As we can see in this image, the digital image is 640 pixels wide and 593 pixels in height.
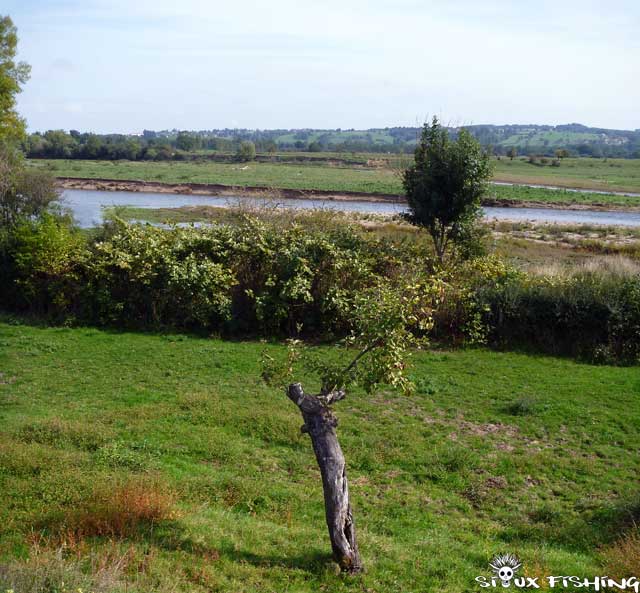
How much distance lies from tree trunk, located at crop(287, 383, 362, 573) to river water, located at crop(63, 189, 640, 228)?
48.3 m

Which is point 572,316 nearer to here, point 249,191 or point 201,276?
point 201,276

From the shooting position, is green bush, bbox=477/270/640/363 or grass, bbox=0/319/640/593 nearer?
grass, bbox=0/319/640/593

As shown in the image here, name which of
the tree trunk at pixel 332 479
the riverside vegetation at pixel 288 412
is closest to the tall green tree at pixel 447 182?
the riverside vegetation at pixel 288 412

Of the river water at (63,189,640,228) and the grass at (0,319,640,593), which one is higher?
the river water at (63,189,640,228)

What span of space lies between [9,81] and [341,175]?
69.6 m

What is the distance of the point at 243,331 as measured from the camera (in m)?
17.3

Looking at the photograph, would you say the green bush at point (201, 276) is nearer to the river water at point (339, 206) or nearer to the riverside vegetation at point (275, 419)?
the riverside vegetation at point (275, 419)

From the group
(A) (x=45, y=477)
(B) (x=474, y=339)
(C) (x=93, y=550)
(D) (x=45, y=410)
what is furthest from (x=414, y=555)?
(B) (x=474, y=339)

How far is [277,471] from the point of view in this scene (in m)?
9.61

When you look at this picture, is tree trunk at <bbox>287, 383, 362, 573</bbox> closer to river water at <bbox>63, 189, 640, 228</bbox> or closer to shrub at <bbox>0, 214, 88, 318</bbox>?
shrub at <bbox>0, 214, 88, 318</bbox>

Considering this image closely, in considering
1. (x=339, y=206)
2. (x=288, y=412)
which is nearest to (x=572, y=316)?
(x=288, y=412)

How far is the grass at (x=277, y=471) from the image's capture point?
646 centimetres

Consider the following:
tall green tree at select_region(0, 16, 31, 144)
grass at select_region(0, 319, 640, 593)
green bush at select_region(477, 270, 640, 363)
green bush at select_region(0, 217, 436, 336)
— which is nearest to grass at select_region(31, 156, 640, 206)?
tall green tree at select_region(0, 16, 31, 144)

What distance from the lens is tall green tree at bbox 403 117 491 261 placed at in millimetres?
19109
